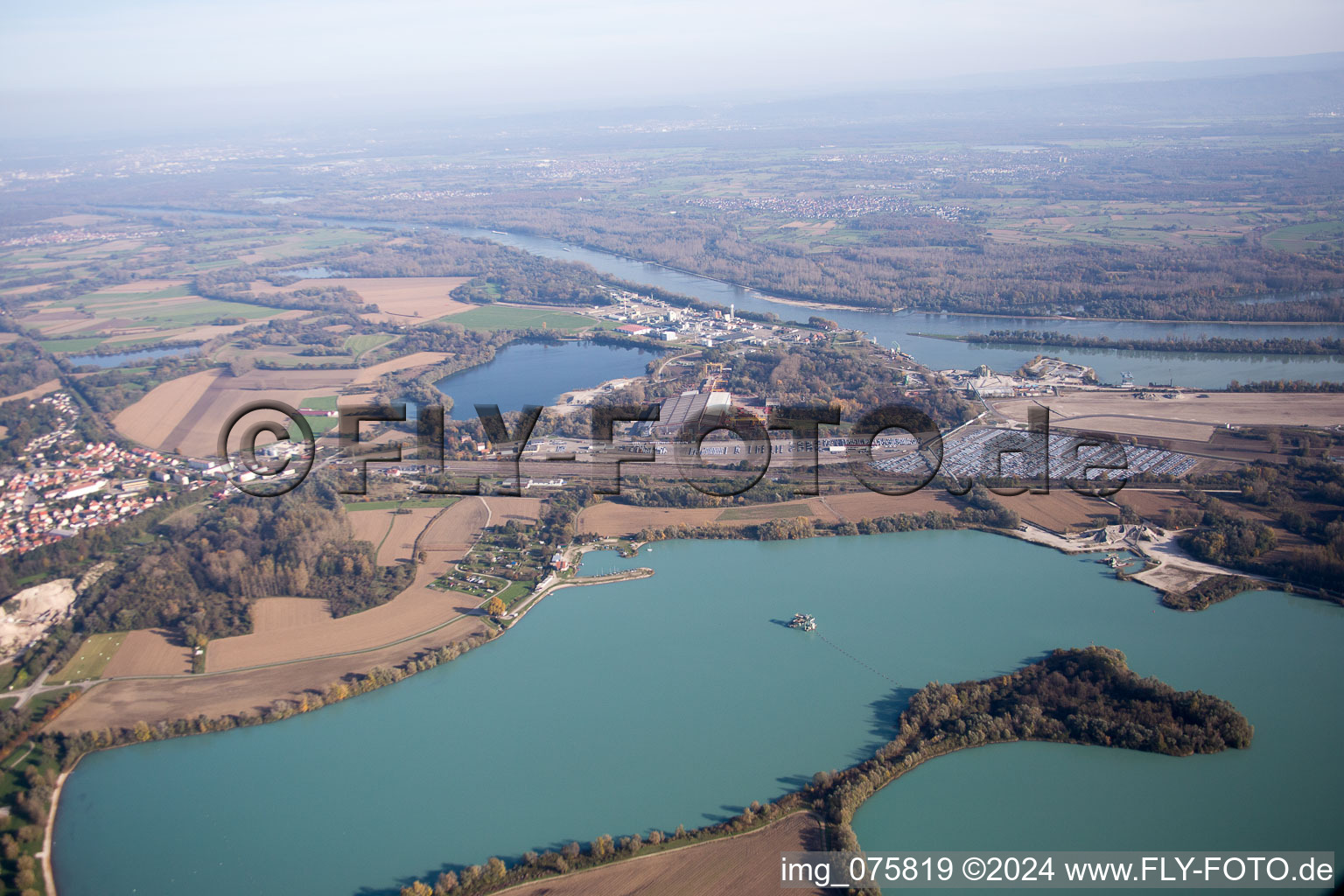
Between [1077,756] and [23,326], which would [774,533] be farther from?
[23,326]

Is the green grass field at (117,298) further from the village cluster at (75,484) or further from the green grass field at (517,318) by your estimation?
the village cluster at (75,484)

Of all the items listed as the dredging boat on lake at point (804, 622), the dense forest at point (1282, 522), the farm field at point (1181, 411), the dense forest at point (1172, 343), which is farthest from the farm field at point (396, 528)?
the dense forest at point (1172, 343)

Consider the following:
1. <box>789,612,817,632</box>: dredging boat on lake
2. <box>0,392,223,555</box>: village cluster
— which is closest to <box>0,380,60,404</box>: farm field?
<box>0,392,223,555</box>: village cluster

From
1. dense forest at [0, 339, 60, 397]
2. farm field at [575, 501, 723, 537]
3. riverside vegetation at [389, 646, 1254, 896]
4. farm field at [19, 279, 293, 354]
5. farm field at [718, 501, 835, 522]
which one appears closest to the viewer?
riverside vegetation at [389, 646, 1254, 896]

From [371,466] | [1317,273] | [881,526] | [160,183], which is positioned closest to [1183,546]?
[881,526]

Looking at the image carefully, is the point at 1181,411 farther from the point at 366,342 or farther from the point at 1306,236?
the point at 366,342

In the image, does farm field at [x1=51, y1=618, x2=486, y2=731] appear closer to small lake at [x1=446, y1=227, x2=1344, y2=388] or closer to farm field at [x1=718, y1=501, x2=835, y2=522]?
A: farm field at [x1=718, y1=501, x2=835, y2=522]
